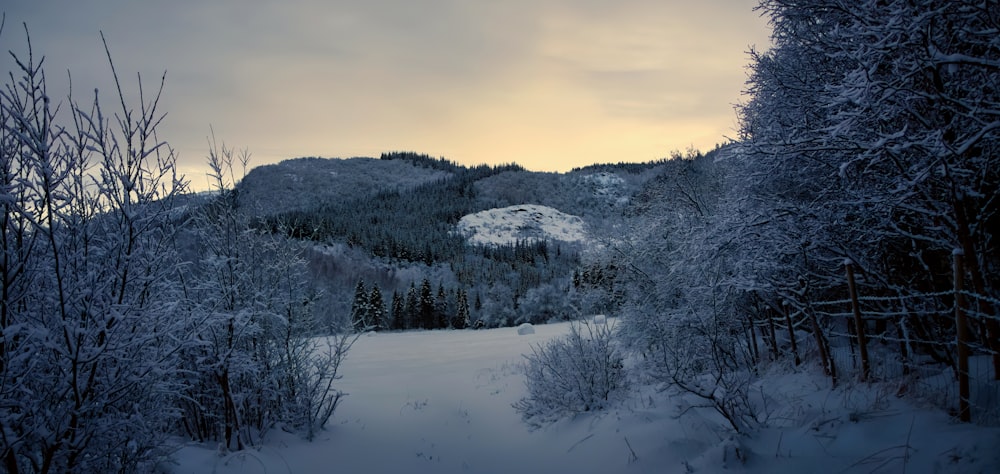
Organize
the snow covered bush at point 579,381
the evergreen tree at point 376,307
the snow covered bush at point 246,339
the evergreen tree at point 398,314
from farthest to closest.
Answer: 1. the evergreen tree at point 398,314
2. the evergreen tree at point 376,307
3. the snow covered bush at point 579,381
4. the snow covered bush at point 246,339

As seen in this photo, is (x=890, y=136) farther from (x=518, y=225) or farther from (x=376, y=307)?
(x=518, y=225)

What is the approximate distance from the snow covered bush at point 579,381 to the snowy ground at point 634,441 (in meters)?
0.47

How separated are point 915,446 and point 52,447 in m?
7.23

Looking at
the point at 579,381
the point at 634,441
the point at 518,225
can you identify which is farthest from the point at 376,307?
the point at 518,225

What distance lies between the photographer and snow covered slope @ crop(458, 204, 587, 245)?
487 feet

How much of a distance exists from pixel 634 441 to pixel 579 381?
3.37 meters

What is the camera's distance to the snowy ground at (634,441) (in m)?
4.17

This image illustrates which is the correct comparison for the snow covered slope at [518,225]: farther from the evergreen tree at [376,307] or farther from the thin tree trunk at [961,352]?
the thin tree trunk at [961,352]

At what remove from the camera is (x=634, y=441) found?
6703mm

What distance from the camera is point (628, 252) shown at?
15.3m

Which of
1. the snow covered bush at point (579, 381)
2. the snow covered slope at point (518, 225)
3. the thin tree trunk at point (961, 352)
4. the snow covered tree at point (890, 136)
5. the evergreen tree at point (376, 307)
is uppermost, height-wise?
the snow covered slope at point (518, 225)

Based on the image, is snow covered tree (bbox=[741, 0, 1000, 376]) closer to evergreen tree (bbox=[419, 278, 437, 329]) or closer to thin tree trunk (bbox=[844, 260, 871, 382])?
thin tree trunk (bbox=[844, 260, 871, 382])

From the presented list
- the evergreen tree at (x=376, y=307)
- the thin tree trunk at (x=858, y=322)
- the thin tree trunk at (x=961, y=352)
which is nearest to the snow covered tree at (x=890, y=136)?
the thin tree trunk at (x=961, y=352)

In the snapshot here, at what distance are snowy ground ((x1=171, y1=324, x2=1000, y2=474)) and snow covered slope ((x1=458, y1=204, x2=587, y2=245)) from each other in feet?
415
